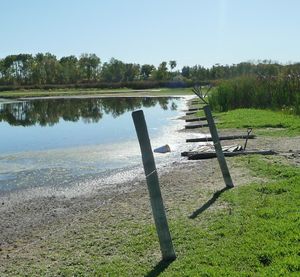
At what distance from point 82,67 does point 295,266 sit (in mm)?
92143

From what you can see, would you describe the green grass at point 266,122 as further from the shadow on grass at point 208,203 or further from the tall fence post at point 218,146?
the shadow on grass at point 208,203

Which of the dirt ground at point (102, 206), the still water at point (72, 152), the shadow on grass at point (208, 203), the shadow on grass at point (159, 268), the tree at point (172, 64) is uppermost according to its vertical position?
the tree at point (172, 64)

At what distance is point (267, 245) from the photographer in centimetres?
547

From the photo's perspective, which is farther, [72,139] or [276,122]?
[72,139]

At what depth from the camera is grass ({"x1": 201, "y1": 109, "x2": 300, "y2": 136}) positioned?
16.7 metres

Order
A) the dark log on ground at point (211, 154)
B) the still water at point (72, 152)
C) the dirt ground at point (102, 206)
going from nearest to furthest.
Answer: the dirt ground at point (102, 206) < the still water at point (72, 152) < the dark log on ground at point (211, 154)

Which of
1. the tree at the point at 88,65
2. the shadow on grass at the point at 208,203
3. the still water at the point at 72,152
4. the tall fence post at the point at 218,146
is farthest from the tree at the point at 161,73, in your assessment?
the shadow on grass at the point at 208,203

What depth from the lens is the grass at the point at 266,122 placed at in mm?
16734

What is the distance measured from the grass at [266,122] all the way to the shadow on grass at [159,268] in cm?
1118

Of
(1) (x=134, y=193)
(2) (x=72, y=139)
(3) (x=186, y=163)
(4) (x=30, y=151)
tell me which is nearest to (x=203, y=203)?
(1) (x=134, y=193)

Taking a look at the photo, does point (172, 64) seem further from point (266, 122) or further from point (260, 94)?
point (266, 122)

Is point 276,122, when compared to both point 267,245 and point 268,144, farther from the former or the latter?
point 267,245

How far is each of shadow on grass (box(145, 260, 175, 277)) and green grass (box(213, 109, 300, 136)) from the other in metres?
11.2

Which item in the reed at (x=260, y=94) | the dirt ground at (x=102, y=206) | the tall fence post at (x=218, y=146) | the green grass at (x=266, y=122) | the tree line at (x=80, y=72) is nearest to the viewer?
the dirt ground at (x=102, y=206)
